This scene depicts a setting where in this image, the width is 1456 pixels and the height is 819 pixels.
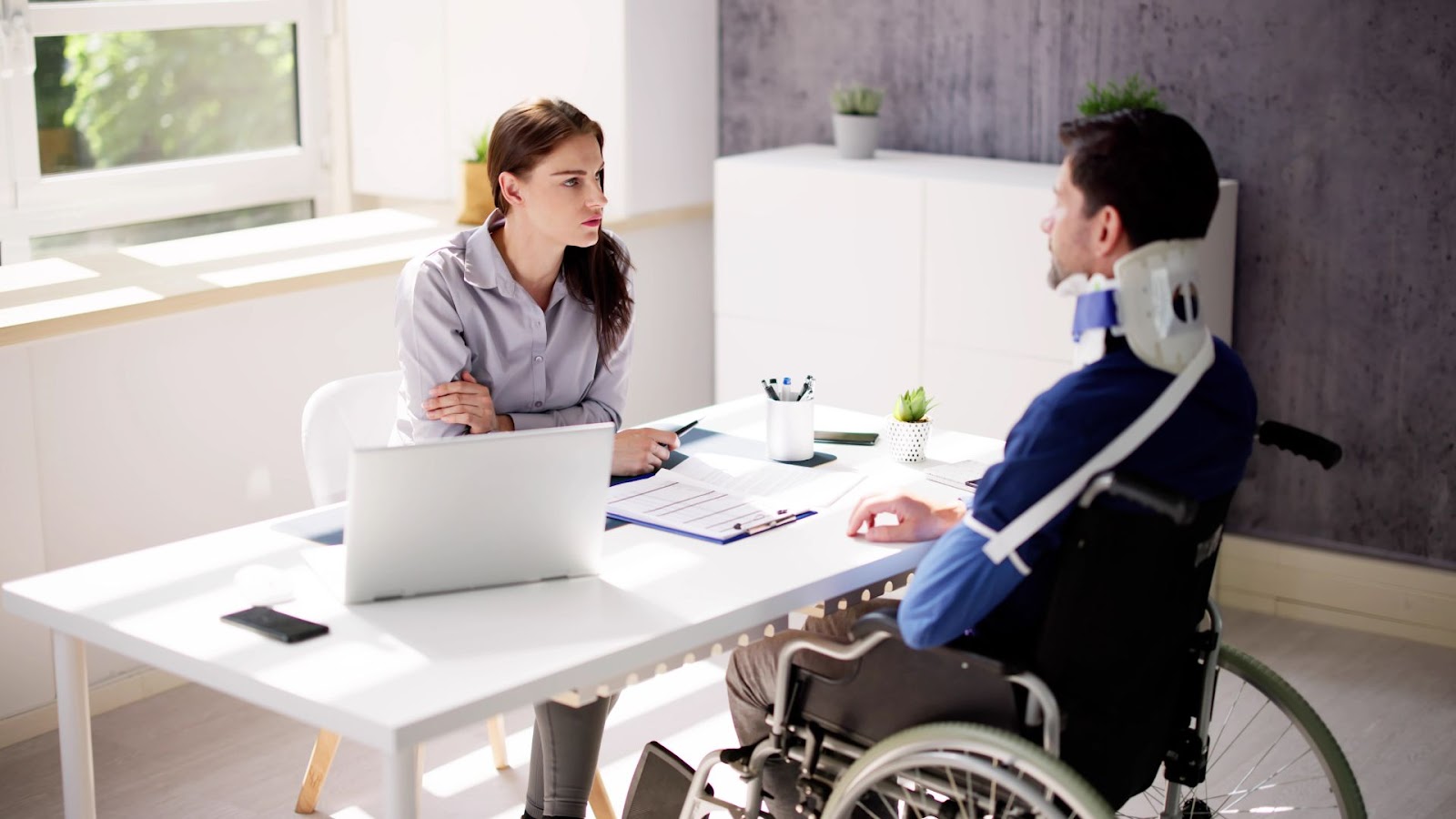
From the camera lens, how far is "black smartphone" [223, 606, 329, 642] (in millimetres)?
2277

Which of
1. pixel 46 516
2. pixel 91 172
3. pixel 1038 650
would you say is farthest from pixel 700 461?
pixel 91 172

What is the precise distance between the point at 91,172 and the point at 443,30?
112 centimetres

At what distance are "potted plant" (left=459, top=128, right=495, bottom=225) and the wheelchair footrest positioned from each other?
2.34 m

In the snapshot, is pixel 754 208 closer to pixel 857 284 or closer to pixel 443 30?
pixel 857 284

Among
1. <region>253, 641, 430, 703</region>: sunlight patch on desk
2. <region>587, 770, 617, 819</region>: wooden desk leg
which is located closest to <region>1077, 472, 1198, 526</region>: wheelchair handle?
<region>253, 641, 430, 703</region>: sunlight patch on desk

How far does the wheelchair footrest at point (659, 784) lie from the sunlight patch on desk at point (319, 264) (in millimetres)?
1800

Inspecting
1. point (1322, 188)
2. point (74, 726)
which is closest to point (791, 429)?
point (74, 726)

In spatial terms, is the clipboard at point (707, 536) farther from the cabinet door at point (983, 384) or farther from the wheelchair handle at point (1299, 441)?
the cabinet door at point (983, 384)

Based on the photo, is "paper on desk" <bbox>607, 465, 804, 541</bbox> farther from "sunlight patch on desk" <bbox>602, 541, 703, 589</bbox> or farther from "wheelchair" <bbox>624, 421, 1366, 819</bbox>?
"wheelchair" <bbox>624, 421, 1366, 819</bbox>

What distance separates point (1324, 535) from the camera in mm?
4609

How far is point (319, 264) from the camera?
175 inches

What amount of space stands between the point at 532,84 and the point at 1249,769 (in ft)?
9.19

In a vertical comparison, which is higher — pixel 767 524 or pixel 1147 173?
pixel 1147 173

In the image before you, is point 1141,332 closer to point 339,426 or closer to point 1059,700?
point 1059,700
